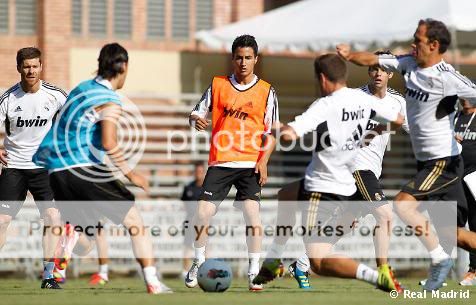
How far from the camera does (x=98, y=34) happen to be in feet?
79.8

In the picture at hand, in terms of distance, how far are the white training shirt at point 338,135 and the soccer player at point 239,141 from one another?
2.23m

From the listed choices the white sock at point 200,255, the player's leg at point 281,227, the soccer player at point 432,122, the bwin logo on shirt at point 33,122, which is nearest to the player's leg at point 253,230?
the white sock at point 200,255

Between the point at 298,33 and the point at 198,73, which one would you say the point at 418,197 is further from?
the point at 198,73

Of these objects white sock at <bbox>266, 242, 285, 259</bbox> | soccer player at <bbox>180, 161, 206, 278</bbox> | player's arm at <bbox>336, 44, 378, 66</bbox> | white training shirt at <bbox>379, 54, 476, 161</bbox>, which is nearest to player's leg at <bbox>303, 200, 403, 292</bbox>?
white sock at <bbox>266, 242, 285, 259</bbox>

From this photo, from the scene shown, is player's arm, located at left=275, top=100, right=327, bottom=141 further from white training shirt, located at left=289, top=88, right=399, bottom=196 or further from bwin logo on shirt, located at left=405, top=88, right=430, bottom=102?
bwin logo on shirt, located at left=405, top=88, right=430, bottom=102

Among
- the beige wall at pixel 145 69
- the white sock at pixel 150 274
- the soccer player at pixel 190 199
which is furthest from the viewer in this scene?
the beige wall at pixel 145 69

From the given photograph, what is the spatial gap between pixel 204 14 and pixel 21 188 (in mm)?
12105

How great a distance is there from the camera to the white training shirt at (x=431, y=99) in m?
11.4

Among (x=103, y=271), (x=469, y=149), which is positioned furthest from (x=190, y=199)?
(x=469, y=149)

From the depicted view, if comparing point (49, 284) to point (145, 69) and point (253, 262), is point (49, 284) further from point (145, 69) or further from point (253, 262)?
point (145, 69)

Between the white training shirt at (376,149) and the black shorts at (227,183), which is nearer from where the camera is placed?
the black shorts at (227,183)

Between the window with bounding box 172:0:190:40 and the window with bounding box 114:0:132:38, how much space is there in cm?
95

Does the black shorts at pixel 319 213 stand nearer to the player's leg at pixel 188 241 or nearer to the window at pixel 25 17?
the player's leg at pixel 188 241

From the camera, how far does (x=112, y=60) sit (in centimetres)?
1075
